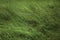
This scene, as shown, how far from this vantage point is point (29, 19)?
2727 mm

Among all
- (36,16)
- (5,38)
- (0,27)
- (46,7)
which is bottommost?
(5,38)

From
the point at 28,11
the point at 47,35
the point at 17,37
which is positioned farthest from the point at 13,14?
the point at 47,35

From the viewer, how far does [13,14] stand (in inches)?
108

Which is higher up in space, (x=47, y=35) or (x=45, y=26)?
(x=45, y=26)

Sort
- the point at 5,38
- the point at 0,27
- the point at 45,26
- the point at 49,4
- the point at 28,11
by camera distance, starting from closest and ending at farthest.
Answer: the point at 5,38, the point at 0,27, the point at 45,26, the point at 28,11, the point at 49,4

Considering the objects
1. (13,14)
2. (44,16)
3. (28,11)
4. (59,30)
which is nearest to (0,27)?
(13,14)

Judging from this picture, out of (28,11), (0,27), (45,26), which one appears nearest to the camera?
(0,27)

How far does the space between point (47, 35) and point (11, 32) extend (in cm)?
59

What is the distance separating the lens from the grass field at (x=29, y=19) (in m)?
2.46

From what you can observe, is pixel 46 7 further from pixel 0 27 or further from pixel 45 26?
pixel 0 27

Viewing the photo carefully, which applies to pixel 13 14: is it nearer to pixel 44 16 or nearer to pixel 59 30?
pixel 44 16

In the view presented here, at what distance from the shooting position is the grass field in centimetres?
246

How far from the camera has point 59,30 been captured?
2.65 m

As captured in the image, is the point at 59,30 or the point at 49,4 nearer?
the point at 59,30
